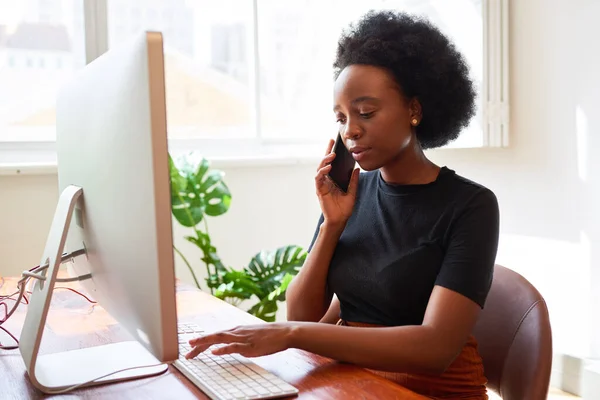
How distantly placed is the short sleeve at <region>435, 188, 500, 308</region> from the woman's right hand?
28 centimetres

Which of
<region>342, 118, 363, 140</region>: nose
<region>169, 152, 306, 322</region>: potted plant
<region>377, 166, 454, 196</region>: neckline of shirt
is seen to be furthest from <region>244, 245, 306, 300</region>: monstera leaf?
<region>342, 118, 363, 140</region>: nose

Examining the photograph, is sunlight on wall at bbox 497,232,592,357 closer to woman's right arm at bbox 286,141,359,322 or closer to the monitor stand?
woman's right arm at bbox 286,141,359,322

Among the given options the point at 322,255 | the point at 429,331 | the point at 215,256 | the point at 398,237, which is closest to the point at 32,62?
the point at 215,256

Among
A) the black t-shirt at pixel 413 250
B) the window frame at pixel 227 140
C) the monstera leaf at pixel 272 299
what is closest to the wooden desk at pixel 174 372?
the black t-shirt at pixel 413 250

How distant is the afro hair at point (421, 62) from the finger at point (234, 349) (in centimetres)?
64

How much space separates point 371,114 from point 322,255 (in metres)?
0.32

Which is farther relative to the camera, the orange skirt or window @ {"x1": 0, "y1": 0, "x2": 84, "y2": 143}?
window @ {"x1": 0, "y1": 0, "x2": 84, "y2": 143}

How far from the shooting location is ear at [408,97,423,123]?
1.44 m

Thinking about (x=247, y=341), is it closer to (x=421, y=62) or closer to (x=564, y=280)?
(x=421, y=62)

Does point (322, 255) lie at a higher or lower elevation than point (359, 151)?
lower

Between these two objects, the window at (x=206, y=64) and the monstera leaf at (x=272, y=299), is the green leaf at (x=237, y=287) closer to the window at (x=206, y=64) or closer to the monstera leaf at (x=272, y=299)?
the monstera leaf at (x=272, y=299)

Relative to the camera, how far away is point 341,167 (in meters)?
1.58

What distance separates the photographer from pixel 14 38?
3.00m

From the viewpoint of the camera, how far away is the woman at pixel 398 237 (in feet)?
3.80
